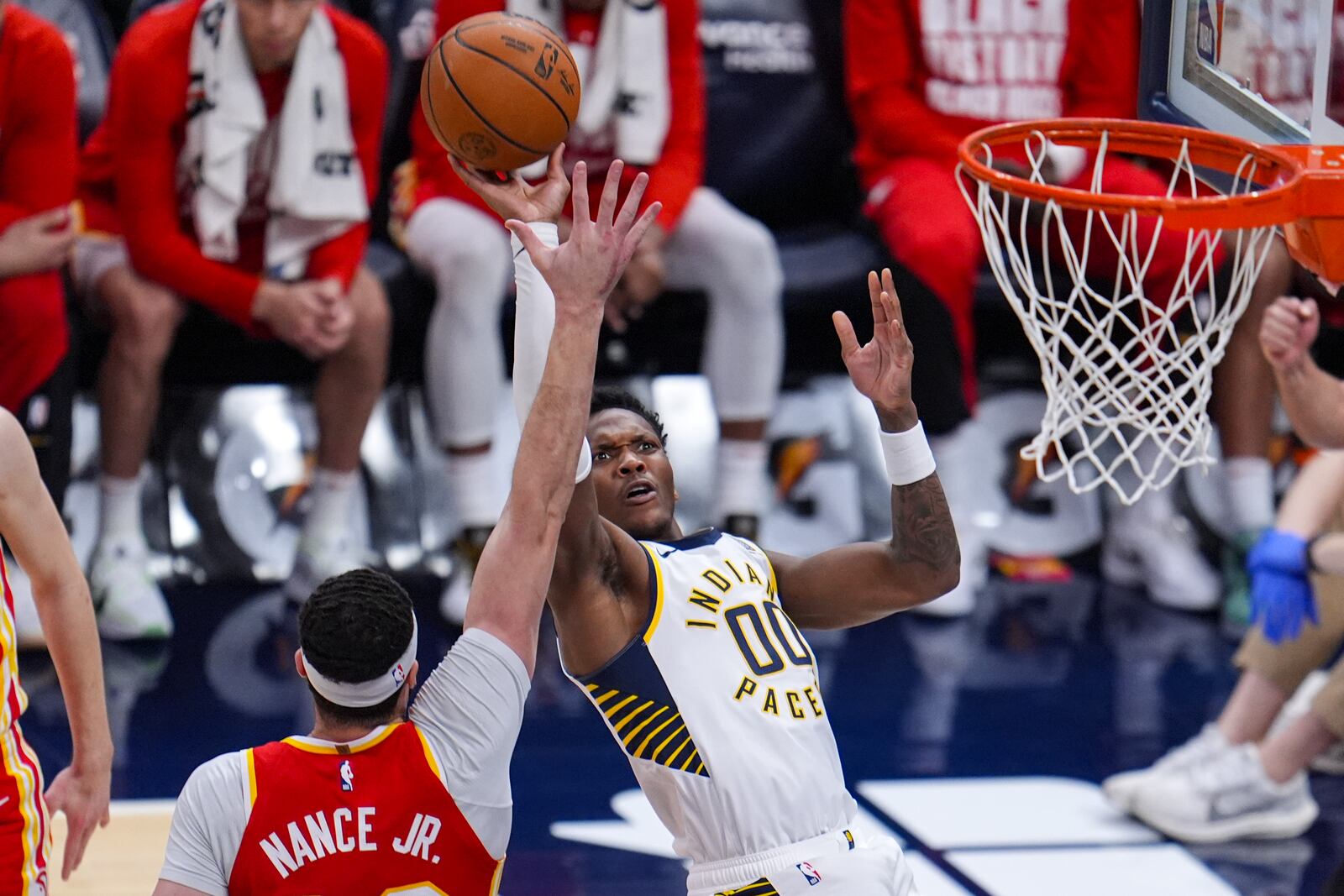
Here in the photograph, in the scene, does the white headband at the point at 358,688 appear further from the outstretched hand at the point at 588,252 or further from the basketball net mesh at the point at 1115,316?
the basketball net mesh at the point at 1115,316

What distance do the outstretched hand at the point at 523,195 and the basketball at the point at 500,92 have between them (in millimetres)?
227

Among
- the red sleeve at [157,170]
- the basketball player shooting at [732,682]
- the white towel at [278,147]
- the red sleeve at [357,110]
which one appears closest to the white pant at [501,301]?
the red sleeve at [357,110]

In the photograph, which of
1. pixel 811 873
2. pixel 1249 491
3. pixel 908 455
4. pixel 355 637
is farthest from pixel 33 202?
pixel 1249 491

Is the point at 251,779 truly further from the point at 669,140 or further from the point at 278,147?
the point at 669,140

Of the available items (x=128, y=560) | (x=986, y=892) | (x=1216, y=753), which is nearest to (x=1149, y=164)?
(x=1216, y=753)

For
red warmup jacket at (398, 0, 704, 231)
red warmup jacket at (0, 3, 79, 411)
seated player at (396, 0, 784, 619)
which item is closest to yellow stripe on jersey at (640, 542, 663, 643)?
seated player at (396, 0, 784, 619)

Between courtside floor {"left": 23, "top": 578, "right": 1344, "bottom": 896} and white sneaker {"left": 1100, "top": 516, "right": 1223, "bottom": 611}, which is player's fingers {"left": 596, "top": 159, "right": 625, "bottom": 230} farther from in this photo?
white sneaker {"left": 1100, "top": 516, "right": 1223, "bottom": 611}

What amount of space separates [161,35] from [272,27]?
39 centimetres

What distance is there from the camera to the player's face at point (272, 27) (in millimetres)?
6070

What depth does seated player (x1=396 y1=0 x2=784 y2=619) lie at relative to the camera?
6.33 m

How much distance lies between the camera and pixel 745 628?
139 inches

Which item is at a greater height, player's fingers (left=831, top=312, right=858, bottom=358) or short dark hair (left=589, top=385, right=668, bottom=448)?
player's fingers (left=831, top=312, right=858, bottom=358)

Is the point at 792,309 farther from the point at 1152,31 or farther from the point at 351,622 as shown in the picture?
the point at 351,622

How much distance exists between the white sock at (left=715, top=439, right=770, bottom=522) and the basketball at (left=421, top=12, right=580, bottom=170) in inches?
118
